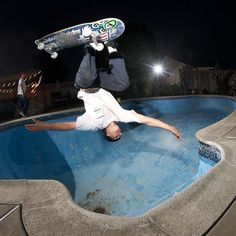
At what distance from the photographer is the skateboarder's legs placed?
5.60 metres

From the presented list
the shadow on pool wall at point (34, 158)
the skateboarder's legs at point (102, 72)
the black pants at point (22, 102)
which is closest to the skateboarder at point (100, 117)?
the skateboarder's legs at point (102, 72)

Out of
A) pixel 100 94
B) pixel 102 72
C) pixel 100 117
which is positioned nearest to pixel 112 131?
pixel 100 117

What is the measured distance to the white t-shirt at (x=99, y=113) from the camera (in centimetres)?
591

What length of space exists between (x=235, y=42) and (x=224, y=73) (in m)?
52.6

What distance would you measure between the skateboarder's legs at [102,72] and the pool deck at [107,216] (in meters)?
2.63

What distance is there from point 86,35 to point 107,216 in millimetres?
4066

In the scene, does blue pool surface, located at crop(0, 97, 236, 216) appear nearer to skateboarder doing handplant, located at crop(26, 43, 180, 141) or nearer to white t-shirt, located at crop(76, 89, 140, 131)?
skateboarder doing handplant, located at crop(26, 43, 180, 141)

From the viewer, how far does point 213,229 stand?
97.9 inches

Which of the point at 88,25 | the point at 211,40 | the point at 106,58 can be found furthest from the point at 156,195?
the point at 211,40

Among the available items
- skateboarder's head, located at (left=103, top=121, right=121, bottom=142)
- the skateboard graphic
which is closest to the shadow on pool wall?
skateboarder's head, located at (left=103, top=121, right=121, bottom=142)

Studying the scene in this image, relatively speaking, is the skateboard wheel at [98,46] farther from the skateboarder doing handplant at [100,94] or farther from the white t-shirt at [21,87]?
the white t-shirt at [21,87]

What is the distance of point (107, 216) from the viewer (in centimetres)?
289

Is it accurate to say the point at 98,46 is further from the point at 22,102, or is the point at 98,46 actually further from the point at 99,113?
the point at 22,102

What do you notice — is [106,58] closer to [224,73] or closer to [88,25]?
[88,25]
